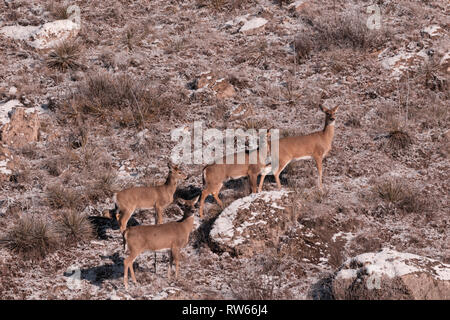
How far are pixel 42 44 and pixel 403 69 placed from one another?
12.6m

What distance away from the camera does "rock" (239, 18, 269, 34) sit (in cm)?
2017

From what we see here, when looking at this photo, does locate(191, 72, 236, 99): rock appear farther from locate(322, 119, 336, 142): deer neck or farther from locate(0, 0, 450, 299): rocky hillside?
locate(322, 119, 336, 142): deer neck

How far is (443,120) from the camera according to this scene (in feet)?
49.2

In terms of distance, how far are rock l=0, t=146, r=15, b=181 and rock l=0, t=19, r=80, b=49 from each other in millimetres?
6817

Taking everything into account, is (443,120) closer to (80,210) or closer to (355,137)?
(355,137)

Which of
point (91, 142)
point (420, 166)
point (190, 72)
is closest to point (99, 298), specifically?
point (91, 142)

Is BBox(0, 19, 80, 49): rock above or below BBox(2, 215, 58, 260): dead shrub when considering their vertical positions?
above

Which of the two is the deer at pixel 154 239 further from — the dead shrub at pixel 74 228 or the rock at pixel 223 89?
the rock at pixel 223 89

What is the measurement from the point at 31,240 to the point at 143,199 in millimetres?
2333

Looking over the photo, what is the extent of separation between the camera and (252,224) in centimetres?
1061

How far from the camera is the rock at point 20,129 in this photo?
572 inches

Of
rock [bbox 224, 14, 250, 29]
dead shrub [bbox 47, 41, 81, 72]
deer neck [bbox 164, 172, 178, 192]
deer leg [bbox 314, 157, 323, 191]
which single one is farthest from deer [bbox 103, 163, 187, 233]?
rock [bbox 224, 14, 250, 29]

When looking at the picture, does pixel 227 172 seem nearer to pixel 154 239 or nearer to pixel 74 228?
pixel 154 239

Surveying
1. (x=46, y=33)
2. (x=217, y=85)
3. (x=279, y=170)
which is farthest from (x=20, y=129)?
(x=279, y=170)
